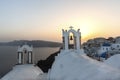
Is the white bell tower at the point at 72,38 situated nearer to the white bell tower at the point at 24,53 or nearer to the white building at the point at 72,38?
the white building at the point at 72,38

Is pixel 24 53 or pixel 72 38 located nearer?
pixel 72 38

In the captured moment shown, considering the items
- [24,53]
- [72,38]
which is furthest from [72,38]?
[24,53]

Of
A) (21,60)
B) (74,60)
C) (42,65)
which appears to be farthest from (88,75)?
(42,65)

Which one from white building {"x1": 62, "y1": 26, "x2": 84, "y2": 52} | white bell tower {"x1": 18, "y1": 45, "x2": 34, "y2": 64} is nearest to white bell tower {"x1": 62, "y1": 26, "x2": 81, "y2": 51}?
white building {"x1": 62, "y1": 26, "x2": 84, "y2": 52}

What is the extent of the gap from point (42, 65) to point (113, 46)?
26.1 m

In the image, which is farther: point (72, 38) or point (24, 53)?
point (24, 53)

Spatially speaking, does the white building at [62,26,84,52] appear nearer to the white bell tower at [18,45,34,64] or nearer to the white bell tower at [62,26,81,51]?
the white bell tower at [62,26,81,51]

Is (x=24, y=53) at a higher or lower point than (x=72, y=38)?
lower

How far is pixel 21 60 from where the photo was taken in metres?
27.7

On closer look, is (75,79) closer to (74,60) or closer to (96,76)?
(96,76)

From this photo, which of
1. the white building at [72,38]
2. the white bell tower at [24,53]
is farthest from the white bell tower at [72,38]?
the white bell tower at [24,53]

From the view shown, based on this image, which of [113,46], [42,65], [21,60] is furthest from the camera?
[113,46]

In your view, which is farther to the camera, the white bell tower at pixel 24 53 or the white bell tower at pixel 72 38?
the white bell tower at pixel 24 53

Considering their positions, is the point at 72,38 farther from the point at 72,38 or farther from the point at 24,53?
the point at 24,53
